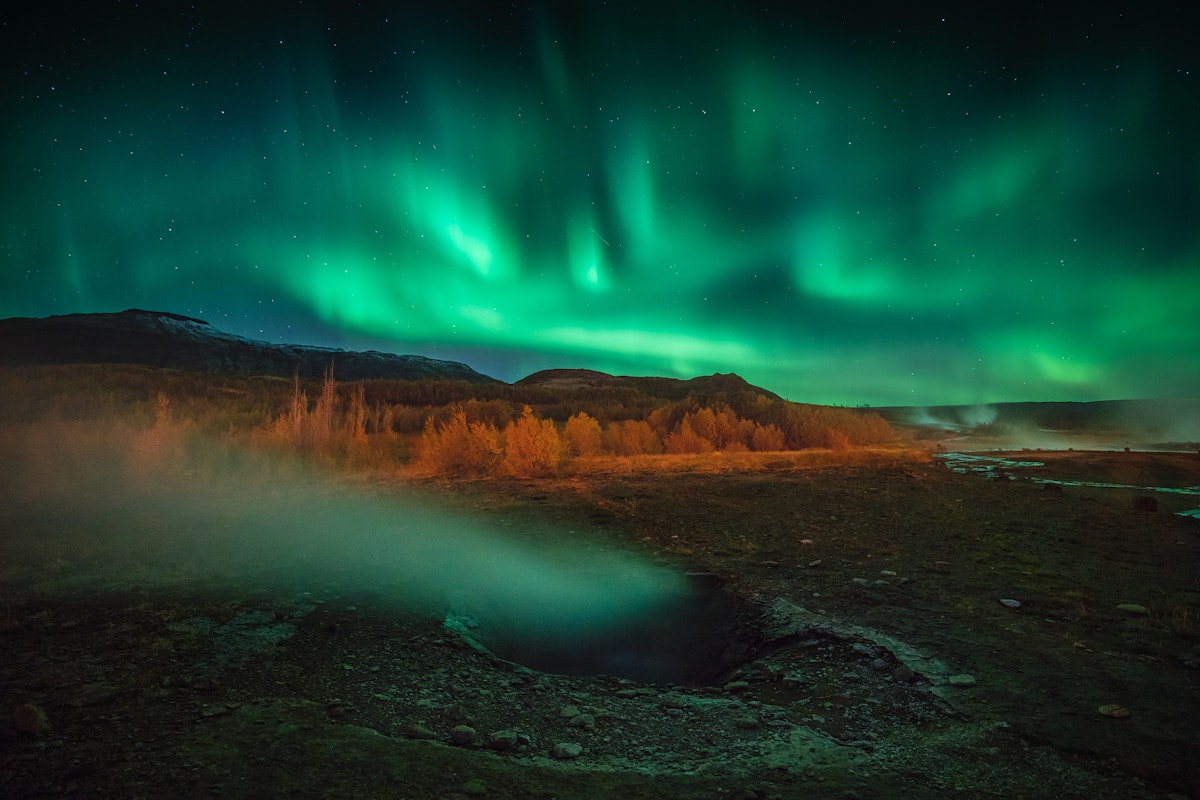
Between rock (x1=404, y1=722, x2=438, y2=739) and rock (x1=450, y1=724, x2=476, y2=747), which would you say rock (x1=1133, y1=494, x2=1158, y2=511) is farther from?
rock (x1=404, y1=722, x2=438, y2=739)

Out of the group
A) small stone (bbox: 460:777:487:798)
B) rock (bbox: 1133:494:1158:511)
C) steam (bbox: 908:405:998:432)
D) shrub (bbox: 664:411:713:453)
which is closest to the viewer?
small stone (bbox: 460:777:487:798)

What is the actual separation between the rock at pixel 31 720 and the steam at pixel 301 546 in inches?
99.4

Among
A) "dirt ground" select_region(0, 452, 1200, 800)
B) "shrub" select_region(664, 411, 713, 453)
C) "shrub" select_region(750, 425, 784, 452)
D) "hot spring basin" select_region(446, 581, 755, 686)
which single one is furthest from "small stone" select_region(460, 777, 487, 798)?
"shrub" select_region(750, 425, 784, 452)

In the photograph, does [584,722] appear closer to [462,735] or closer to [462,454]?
[462,735]

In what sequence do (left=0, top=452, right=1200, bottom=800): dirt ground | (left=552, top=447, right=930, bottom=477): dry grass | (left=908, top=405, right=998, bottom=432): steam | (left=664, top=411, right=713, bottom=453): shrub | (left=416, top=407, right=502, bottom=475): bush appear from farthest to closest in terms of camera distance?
1. (left=908, top=405, right=998, bottom=432): steam
2. (left=664, top=411, right=713, bottom=453): shrub
3. (left=552, top=447, right=930, bottom=477): dry grass
4. (left=416, top=407, right=502, bottom=475): bush
5. (left=0, top=452, right=1200, bottom=800): dirt ground

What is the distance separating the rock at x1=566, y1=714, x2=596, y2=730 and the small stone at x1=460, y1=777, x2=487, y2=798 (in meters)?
0.73

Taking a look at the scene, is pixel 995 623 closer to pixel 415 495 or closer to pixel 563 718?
pixel 563 718

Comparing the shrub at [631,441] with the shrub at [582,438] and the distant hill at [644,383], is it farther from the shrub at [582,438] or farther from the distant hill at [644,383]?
the distant hill at [644,383]

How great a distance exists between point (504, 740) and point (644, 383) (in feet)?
279

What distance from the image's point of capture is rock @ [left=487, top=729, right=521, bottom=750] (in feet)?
9.15

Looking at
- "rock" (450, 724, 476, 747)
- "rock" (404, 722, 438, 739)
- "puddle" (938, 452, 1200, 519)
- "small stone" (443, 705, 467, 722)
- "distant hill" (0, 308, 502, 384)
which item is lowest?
"small stone" (443, 705, 467, 722)

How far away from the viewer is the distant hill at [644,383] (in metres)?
75.9

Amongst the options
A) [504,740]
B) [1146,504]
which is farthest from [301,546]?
[1146,504]

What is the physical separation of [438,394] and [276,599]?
41.5m
